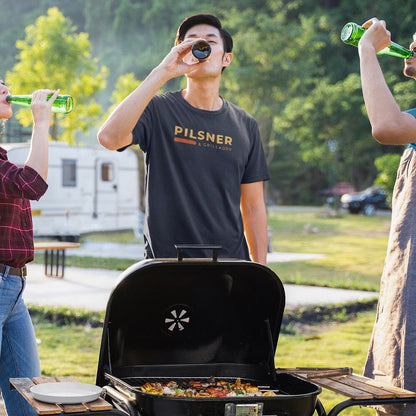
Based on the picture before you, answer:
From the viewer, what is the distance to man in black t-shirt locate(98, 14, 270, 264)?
2.39m

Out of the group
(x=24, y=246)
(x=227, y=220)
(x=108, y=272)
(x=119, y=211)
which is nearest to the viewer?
(x=24, y=246)

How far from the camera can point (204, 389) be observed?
2.16m

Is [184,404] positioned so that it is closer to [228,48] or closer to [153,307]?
[153,307]

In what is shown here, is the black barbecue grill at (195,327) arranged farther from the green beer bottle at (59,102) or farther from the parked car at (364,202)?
the parked car at (364,202)

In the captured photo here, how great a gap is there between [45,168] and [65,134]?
23.8 metres

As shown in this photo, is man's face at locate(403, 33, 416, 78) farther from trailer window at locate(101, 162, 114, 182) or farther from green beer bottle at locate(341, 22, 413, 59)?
trailer window at locate(101, 162, 114, 182)

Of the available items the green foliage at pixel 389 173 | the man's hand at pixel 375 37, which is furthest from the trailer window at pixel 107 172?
→ the man's hand at pixel 375 37

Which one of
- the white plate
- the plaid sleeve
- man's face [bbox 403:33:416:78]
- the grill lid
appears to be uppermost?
man's face [bbox 403:33:416:78]

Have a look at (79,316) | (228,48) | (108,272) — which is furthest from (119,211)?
(228,48)

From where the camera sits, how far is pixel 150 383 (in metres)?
2.15

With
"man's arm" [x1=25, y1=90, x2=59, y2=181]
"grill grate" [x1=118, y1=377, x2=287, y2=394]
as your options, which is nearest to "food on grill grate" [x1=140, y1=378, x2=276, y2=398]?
"grill grate" [x1=118, y1=377, x2=287, y2=394]

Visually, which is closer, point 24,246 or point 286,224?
point 24,246

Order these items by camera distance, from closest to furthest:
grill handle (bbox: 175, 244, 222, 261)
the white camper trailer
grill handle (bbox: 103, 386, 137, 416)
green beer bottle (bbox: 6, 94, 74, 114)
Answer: grill handle (bbox: 103, 386, 137, 416), grill handle (bbox: 175, 244, 222, 261), green beer bottle (bbox: 6, 94, 74, 114), the white camper trailer

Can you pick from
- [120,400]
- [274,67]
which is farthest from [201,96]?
[274,67]
